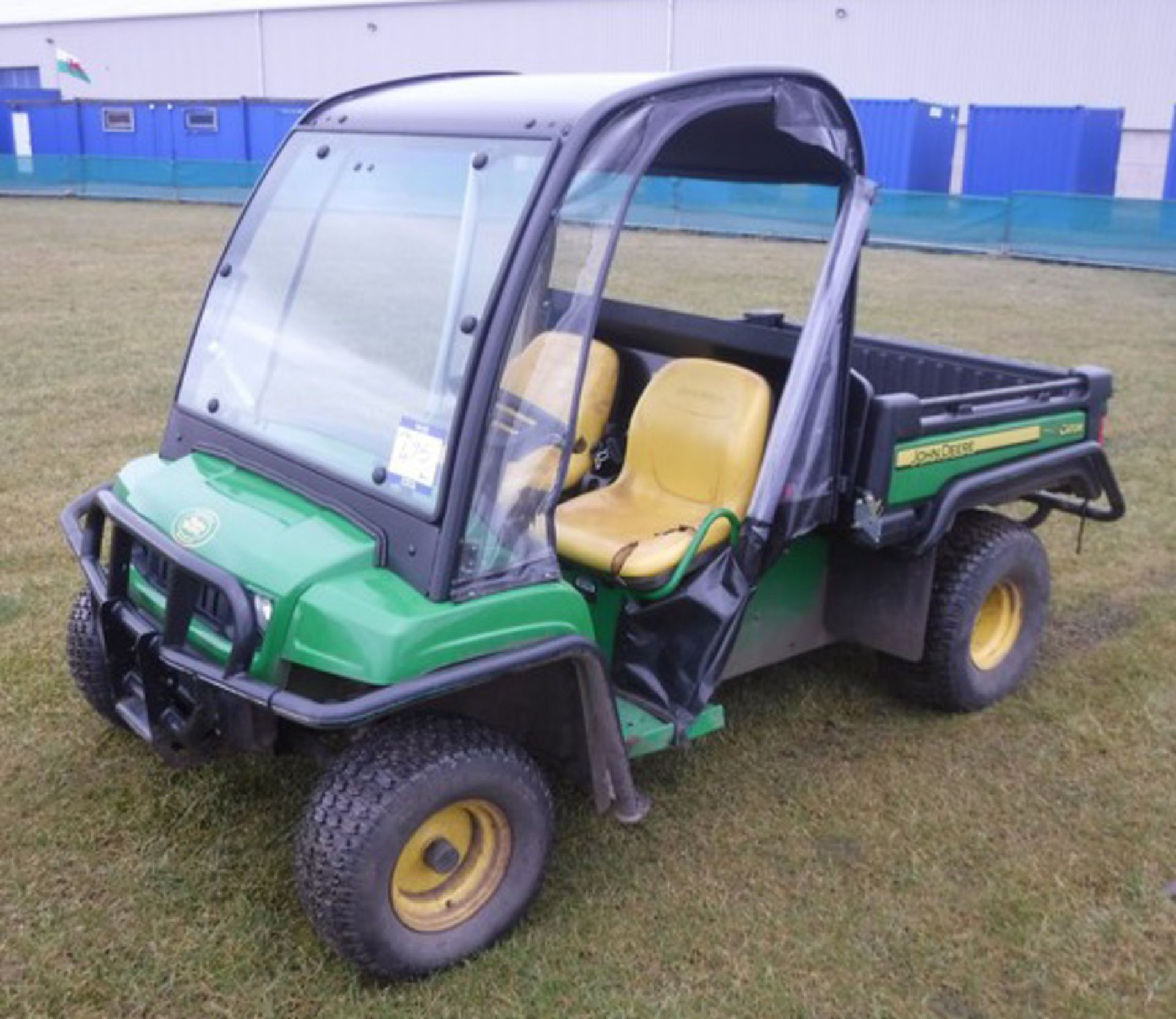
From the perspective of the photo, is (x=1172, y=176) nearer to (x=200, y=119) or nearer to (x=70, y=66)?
(x=200, y=119)

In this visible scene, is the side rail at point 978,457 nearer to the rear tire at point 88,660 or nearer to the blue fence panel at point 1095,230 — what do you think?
the rear tire at point 88,660

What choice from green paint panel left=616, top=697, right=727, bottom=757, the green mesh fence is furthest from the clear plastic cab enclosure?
the green mesh fence

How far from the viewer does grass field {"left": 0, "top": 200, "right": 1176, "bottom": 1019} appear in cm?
269

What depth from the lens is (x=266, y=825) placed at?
3146mm

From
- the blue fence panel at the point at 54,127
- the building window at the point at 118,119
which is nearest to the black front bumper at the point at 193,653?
the building window at the point at 118,119

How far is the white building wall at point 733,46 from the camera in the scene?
25.4m

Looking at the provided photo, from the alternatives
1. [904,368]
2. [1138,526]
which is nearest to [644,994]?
[904,368]

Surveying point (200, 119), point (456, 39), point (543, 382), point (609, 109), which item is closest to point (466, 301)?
point (543, 382)

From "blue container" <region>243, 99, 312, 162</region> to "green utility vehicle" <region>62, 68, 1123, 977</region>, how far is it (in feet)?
82.2

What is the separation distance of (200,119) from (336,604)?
28138mm

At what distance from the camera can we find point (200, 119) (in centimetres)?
2802

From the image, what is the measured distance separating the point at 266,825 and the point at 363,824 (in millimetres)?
758

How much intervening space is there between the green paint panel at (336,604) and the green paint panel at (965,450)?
108 centimetres

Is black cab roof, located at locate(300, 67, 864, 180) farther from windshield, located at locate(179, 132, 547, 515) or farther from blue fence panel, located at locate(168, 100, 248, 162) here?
blue fence panel, located at locate(168, 100, 248, 162)
